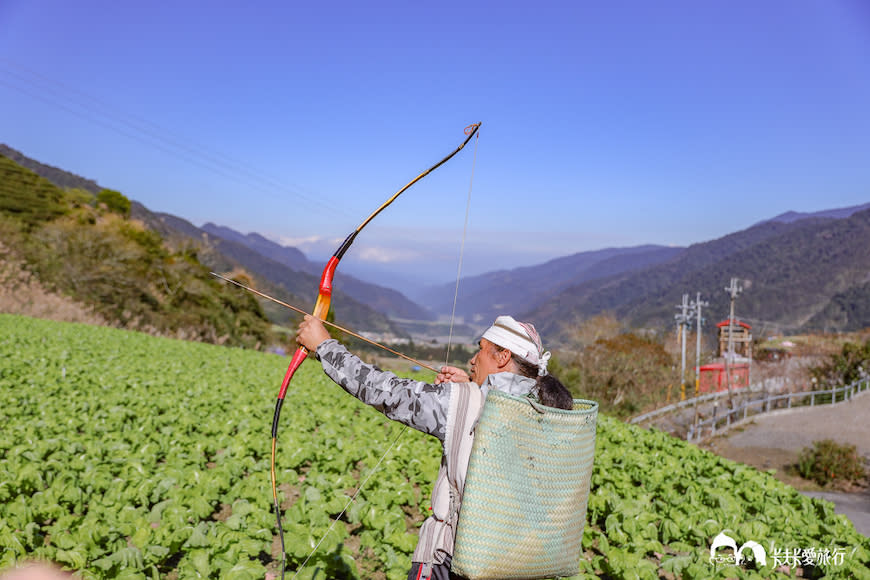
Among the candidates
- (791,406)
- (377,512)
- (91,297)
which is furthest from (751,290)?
(377,512)

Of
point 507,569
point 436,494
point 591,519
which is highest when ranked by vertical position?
point 436,494

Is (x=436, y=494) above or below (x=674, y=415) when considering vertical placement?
above

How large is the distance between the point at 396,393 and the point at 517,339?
0.57 m

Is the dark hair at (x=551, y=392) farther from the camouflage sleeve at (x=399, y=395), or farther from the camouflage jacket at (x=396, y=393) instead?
the camouflage sleeve at (x=399, y=395)

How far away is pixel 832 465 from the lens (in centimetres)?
1470

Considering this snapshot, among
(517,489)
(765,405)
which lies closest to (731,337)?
(765,405)

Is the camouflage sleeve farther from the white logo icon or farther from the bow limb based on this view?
the white logo icon

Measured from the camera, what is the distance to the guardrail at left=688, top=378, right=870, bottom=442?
21.5 metres

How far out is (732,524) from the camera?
5.04 metres

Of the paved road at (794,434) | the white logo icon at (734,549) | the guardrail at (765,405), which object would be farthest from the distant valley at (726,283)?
the white logo icon at (734,549)

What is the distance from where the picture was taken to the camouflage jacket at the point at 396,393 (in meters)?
2.10

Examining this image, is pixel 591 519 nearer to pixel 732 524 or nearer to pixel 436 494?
pixel 732 524

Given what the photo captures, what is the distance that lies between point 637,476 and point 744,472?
59.2 inches

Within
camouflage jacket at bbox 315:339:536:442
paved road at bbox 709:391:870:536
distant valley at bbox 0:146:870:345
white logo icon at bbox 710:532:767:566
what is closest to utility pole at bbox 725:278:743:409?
paved road at bbox 709:391:870:536
